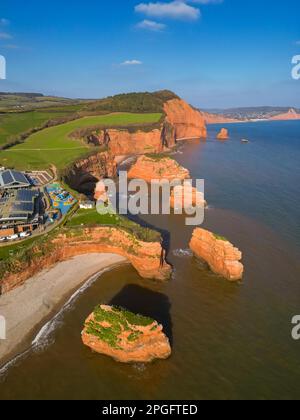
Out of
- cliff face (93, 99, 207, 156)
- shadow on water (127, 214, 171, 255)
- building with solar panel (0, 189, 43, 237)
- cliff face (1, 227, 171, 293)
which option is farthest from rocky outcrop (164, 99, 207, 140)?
cliff face (1, 227, 171, 293)

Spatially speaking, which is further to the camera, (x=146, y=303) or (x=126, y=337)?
(x=146, y=303)

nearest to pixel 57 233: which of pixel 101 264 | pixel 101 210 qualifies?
pixel 101 264

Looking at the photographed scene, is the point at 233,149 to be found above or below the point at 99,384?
above

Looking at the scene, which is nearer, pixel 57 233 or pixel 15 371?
pixel 15 371

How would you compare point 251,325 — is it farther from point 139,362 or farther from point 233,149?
point 233,149

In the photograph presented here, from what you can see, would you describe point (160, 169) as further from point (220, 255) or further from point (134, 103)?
point (134, 103)

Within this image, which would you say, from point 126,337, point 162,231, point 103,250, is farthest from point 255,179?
point 126,337
